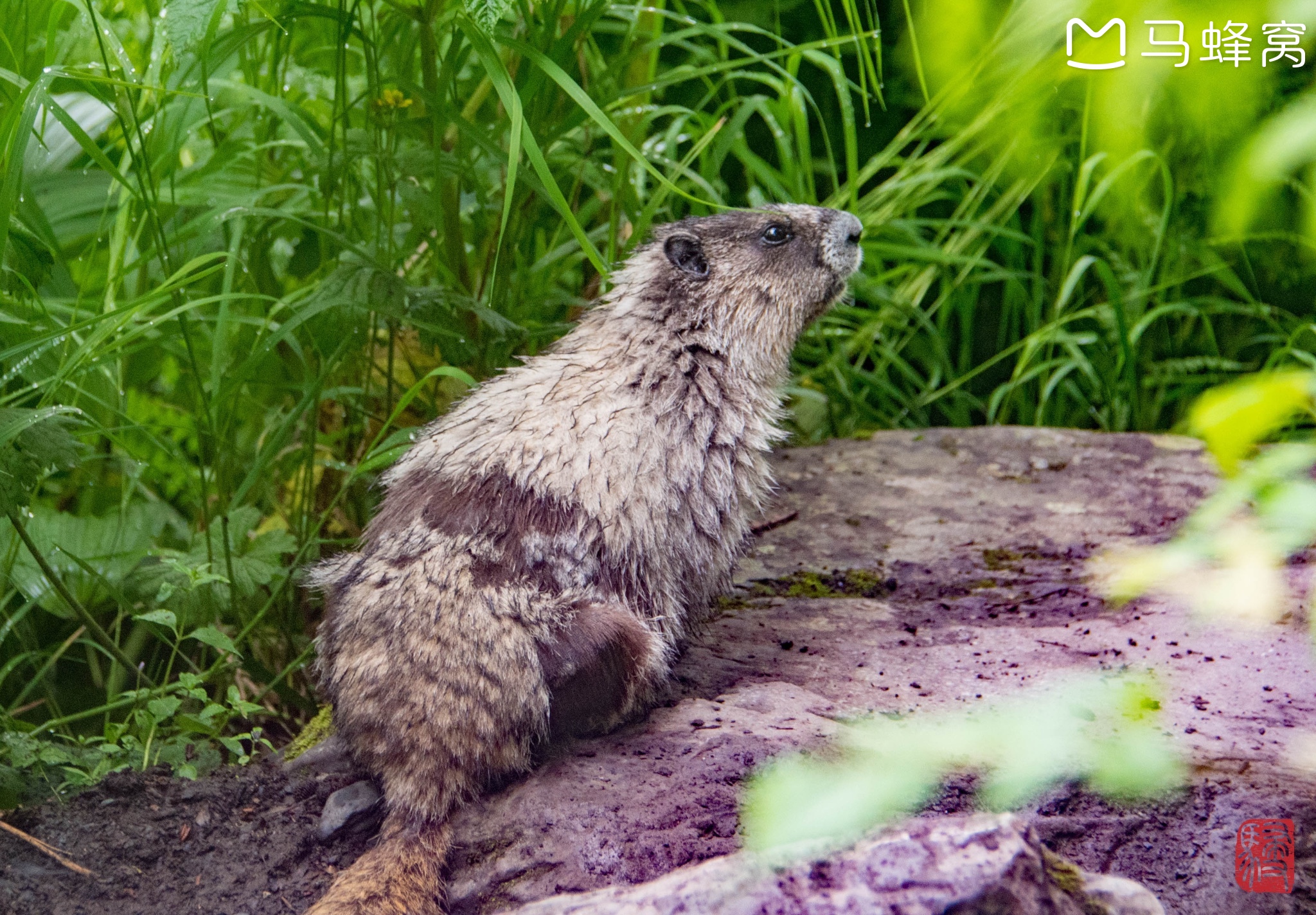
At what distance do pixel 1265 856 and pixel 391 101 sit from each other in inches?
108

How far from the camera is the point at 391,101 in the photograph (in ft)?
10.1

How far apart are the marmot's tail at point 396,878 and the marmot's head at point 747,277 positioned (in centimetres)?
150

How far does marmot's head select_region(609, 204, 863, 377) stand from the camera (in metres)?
3.14

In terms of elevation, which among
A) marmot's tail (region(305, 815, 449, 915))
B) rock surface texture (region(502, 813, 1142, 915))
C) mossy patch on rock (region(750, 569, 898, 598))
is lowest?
mossy patch on rock (region(750, 569, 898, 598))

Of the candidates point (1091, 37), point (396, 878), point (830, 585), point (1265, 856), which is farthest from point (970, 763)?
point (1091, 37)

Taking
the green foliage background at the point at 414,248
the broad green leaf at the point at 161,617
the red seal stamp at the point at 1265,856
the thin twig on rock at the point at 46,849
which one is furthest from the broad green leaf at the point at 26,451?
the red seal stamp at the point at 1265,856

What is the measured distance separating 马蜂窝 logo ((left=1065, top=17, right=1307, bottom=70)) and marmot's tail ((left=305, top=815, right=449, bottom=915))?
11.2 feet

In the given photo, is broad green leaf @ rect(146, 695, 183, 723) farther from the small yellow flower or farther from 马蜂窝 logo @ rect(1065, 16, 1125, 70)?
马蜂窝 logo @ rect(1065, 16, 1125, 70)

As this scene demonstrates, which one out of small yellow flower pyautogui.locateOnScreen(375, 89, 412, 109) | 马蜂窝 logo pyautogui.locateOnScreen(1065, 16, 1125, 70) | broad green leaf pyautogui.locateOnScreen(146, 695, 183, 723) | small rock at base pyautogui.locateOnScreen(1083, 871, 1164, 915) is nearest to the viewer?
small rock at base pyautogui.locateOnScreen(1083, 871, 1164, 915)

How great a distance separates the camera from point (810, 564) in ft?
12.3

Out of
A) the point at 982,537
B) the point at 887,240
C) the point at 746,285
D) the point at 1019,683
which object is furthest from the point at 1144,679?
the point at 887,240

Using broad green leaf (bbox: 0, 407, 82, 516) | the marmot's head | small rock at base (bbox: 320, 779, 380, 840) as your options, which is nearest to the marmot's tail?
small rock at base (bbox: 320, 779, 380, 840)

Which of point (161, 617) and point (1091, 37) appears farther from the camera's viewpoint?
point (1091, 37)

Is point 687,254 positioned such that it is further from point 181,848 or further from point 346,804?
point 181,848
